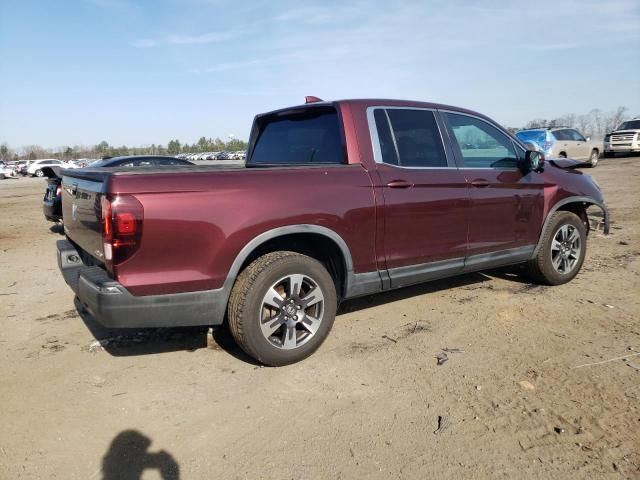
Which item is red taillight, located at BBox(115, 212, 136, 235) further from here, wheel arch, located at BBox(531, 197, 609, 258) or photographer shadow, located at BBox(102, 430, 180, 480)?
wheel arch, located at BBox(531, 197, 609, 258)

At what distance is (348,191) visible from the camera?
3.59 meters

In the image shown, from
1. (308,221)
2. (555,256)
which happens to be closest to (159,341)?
(308,221)

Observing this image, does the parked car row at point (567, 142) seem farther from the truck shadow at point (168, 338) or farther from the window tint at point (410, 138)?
the truck shadow at point (168, 338)

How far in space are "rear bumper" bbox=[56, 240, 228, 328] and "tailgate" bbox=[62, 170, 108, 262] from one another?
0.20 metres

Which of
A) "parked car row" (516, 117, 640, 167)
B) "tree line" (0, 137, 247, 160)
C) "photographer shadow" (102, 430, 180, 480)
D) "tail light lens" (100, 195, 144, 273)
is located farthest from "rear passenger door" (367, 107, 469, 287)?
"tree line" (0, 137, 247, 160)

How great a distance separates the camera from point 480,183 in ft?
A: 14.4

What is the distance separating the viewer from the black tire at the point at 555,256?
5.05m

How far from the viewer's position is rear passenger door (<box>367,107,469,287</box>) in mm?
3854

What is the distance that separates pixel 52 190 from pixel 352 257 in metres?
7.54

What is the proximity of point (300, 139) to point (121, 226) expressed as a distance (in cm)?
196

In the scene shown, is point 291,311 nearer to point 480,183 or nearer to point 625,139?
point 480,183

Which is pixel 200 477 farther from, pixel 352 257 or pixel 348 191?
pixel 348 191

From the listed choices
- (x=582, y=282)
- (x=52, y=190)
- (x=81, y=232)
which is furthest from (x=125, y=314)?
(x=52, y=190)

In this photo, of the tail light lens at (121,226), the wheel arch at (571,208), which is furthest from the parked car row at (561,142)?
the tail light lens at (121,226)
